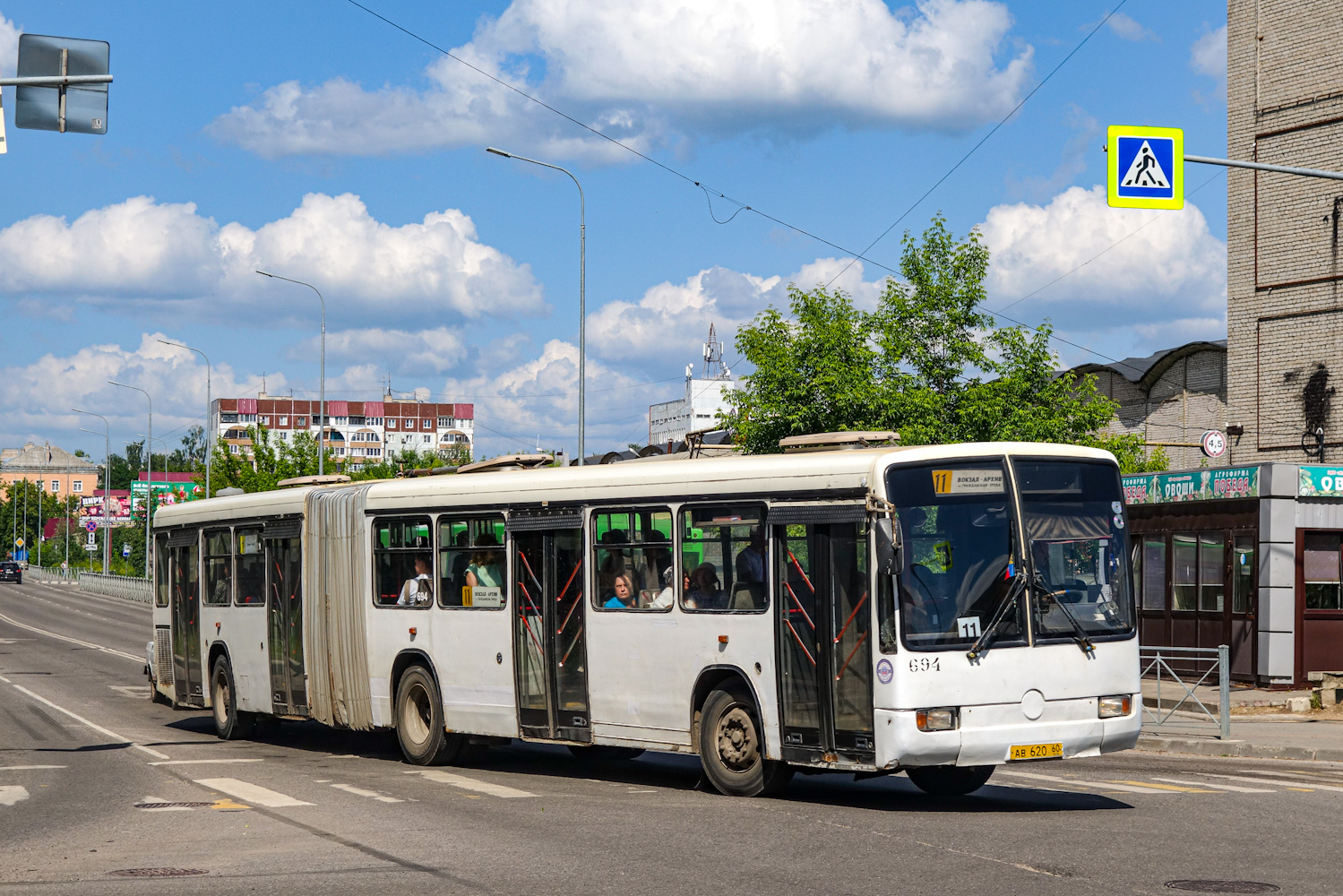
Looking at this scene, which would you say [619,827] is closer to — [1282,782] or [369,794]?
[369,794]

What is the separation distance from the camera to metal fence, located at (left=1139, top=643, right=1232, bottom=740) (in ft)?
58.2

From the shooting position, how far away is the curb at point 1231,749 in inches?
659

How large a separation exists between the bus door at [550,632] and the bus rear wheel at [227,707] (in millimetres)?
6142

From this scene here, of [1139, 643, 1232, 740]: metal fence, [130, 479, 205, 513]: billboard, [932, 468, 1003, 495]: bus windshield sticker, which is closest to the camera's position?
[932, 468, 1003, 495]: bus windshield sticker

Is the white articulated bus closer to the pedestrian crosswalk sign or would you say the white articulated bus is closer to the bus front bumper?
the bus front bumper

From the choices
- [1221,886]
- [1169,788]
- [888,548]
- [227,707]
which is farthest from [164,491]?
[1221,886]

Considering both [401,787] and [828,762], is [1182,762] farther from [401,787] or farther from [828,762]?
[401,787]

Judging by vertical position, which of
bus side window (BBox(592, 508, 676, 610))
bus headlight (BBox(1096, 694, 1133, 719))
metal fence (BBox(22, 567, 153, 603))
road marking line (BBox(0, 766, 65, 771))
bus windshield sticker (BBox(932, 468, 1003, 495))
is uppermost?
bus windshield sticker (BBox(932, 468, 1003, 495))

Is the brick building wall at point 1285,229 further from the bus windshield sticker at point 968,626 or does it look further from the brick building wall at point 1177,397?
the bus windshield sticker at point 968,626

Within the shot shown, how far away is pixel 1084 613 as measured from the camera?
11578mm

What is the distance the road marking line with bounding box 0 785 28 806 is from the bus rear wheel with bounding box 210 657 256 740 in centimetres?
515

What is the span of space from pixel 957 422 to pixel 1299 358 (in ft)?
23.4

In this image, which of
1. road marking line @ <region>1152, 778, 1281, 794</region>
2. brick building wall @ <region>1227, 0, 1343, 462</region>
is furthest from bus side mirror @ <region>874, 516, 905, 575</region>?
brick building wall @ <region>1227, 0, 1343, 462</region>

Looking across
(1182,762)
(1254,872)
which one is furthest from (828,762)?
(1182,762)
